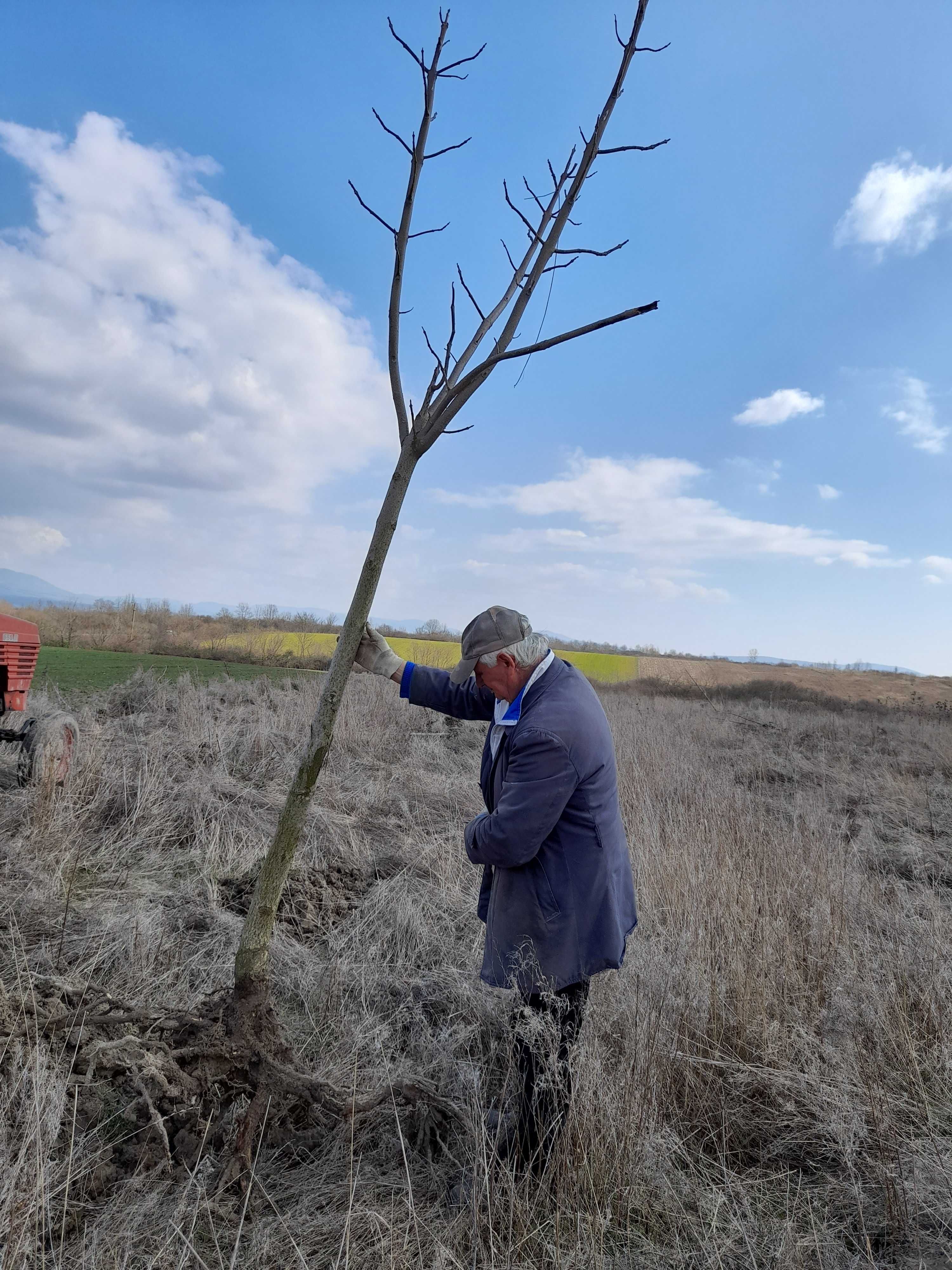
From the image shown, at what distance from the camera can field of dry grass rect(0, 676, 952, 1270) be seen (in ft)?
5.94

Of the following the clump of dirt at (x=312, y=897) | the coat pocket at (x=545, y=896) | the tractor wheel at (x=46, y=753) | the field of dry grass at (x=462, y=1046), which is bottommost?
the clump of dirt at (x=312, y=897)

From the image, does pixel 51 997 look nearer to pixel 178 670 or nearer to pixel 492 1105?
pixel 492 1105

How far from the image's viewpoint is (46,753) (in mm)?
5258

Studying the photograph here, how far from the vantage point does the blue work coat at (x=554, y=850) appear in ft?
6.59

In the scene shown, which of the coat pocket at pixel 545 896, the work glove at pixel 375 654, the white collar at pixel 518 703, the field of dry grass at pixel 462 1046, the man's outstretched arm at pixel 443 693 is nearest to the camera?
the field of dry grass at pixel 462 1046

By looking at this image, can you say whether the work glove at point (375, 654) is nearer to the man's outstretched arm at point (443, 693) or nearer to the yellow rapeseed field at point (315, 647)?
the man's outstretched arm at point (443, 693)

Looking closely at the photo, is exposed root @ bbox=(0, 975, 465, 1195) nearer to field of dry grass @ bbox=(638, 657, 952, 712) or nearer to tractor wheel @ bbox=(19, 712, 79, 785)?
tractor wheel @ bbox=(19, 712, 79, 785)

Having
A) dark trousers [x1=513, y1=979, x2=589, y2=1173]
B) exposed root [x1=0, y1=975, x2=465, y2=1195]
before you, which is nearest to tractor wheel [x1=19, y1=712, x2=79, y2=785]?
exposed root [x1=0, y1=975, x2=465, y2=1195]

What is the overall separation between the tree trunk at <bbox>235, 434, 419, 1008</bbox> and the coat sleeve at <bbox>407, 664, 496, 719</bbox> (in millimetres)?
581

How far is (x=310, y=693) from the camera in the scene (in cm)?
1245

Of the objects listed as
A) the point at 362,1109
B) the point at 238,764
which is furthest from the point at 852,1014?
the point at 238,764

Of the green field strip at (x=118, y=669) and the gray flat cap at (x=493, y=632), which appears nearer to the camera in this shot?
the gray flat cap at (x=493, y=632)

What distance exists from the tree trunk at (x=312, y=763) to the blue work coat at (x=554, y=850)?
49cm

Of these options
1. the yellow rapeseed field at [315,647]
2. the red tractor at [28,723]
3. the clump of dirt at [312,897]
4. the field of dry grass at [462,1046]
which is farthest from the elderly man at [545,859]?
the yellow rapeseed field at [315,647]
